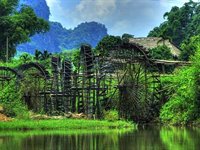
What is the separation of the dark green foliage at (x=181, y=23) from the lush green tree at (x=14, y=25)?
1206 inches

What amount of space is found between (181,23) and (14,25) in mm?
45591

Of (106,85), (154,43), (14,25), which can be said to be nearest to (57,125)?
(106,85)

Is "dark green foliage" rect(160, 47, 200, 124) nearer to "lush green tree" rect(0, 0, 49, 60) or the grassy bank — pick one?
the grassy bank

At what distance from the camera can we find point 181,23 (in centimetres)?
11050

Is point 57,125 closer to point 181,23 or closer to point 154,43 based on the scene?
point 154,43

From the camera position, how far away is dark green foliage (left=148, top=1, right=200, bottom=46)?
104625mm

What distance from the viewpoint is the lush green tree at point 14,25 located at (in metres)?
76.6

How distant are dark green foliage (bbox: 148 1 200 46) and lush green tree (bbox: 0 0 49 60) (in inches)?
1206

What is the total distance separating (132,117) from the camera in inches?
1654

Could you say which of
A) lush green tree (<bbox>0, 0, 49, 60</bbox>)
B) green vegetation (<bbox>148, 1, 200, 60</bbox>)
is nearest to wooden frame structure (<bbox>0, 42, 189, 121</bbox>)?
lush green tree (<bbox>0, 0, 49, 60</bbox>)

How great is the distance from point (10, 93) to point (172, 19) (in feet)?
248

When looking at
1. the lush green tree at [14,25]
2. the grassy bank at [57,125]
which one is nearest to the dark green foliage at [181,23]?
the lush green tree at [14,25]

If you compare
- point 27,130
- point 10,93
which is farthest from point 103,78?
point 27,130

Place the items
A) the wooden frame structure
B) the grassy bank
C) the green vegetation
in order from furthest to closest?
1. the green vegetation
2. the wooden frame structure
3. the grassy bank
